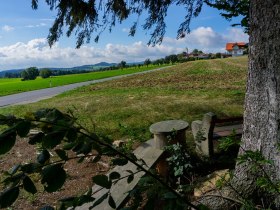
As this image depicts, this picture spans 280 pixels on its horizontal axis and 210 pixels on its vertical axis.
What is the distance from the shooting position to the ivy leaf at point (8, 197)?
62cm

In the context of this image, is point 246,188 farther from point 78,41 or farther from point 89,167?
point 78,41

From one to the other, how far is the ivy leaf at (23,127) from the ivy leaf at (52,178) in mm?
93

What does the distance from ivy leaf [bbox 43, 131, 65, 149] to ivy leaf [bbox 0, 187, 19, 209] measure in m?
0.11

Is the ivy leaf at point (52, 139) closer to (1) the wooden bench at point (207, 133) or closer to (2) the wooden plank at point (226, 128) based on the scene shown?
(1) the wooden bench at point (207, 133)

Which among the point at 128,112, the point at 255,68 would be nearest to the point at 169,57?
the point at 128,112

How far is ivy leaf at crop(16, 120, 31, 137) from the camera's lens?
0.65 meters

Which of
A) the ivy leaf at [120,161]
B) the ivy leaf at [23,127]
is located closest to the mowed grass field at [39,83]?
the ivy leaf at [120,161]

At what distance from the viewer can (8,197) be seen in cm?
63

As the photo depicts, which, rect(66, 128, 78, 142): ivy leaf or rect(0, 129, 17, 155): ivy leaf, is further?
rect(66, 128, 78, 142): ivy leaf

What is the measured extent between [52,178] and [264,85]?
3.06 m

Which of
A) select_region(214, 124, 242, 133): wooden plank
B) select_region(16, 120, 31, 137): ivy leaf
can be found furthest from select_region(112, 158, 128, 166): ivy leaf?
select_region(214, 124, 242, 133): wooden plank

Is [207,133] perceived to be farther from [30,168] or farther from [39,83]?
[39,83]

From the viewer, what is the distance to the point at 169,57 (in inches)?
4122

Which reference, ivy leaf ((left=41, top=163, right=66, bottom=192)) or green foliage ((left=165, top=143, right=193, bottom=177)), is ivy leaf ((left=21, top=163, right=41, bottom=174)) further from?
green foliage ((left=165, top=143, right=193, bottom=177))
